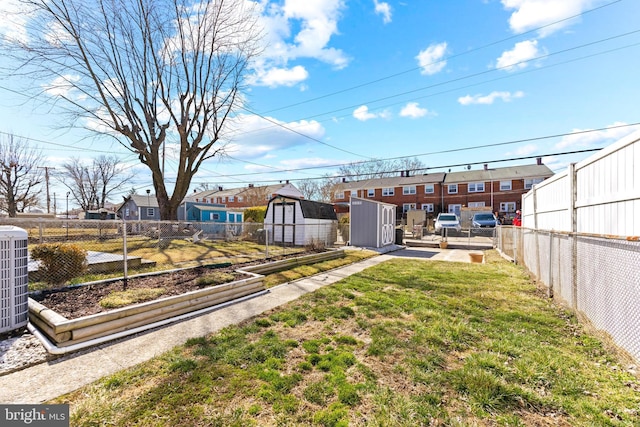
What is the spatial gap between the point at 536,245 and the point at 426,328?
5337mm

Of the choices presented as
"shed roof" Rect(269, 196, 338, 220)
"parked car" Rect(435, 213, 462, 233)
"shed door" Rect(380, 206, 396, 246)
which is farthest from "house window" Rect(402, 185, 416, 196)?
"shed roof" Rect(269, 196, 338, 220)

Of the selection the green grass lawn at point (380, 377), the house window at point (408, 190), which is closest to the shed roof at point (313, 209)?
the green grass lawn at point (380, 377)

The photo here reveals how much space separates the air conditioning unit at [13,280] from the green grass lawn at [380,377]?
7.78ft

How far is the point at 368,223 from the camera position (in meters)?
16.1

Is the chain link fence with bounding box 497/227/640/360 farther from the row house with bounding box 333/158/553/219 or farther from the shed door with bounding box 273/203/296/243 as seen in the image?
the row house with bounding box 333/158/553/219

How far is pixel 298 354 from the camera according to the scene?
3488mm

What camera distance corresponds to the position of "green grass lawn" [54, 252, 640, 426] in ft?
7.71

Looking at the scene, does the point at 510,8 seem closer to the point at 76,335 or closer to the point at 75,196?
the point at 76,335

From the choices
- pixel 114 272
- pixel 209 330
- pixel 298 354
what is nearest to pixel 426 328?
pixel 298 354

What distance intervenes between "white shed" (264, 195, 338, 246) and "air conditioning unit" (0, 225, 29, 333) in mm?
11722

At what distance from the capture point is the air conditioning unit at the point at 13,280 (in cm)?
377

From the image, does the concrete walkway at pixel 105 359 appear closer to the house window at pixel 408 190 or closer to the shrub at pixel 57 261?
the shrub at pixel 57 261

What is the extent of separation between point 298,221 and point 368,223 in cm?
424

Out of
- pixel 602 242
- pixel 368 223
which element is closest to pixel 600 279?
pixel 602 242
